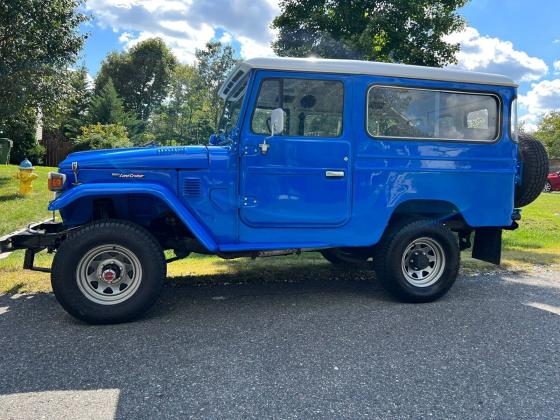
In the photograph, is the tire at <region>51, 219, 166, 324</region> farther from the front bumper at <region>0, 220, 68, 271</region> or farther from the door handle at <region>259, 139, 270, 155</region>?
the door handle at <region>259, 139, 270, 155</region>

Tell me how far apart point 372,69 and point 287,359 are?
2.93 metres

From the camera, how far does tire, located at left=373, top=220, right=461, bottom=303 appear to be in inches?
190

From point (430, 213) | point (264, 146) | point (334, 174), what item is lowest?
point (430, 213)

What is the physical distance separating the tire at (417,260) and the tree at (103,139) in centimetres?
1841

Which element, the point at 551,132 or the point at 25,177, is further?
the point at 551,132

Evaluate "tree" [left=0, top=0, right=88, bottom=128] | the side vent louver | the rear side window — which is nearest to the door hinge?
the side vent louver

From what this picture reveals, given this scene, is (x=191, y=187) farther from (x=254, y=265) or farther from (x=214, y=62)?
(x=214, y=62)

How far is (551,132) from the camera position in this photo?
47656mm

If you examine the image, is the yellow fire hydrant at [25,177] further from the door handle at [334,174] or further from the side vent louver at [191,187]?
the door handle at [334,174]

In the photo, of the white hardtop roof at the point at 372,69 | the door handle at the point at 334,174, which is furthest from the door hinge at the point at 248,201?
the white hardtop roof at the point at 372,69

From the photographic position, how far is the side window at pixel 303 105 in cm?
446

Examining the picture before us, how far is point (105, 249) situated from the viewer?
13.6ft

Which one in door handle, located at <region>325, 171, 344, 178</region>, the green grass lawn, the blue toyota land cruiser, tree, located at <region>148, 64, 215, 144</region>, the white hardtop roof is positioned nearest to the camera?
the blue toyota land cruiser

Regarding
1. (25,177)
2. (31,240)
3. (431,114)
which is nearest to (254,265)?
(31,240)
